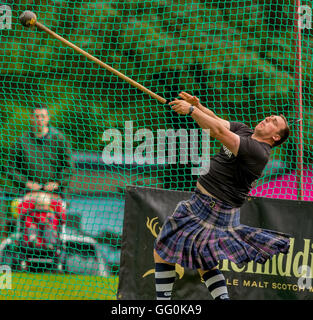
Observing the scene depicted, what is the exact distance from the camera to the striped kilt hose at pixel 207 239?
4.32m

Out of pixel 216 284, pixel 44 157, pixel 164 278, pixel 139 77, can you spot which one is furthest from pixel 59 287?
pixel 139 77

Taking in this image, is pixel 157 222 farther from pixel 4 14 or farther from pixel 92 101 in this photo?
pixel 4 14

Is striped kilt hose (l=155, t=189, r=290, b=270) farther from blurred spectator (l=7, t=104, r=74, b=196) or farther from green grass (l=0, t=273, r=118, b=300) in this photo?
blurred spectator (l=7, t=104, r=74, b=196)

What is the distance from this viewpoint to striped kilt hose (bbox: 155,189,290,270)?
4.32 meters

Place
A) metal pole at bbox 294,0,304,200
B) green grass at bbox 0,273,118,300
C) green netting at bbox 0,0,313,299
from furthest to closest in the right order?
green netting at bbox 0,0,313,299, green grass at bbox 0,273,118,300, metal pole at bbox 294,0,304,200

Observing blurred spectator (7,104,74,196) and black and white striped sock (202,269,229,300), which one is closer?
black and white striped sock (202,269,229,300)

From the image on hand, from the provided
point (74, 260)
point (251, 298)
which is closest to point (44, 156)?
point (74, 260)

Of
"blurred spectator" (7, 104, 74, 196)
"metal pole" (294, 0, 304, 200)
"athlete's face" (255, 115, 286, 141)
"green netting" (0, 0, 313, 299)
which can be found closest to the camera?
"athlete's face" (255, 115, 286, 141)

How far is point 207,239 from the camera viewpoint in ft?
14.3

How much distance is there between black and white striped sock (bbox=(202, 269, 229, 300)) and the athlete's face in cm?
94

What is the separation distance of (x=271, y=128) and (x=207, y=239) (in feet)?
2.68

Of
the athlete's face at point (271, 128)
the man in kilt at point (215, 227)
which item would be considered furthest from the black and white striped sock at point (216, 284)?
the athlete's face at point (271, 128)

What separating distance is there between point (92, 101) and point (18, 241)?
1.76 meters

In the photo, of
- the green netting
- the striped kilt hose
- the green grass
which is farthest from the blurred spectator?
the striped kilt hose
